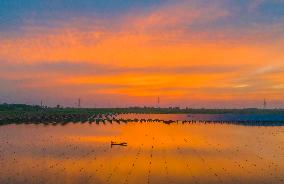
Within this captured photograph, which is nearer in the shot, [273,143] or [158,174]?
[158,174]

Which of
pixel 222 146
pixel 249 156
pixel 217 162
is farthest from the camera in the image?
pixel 222 146

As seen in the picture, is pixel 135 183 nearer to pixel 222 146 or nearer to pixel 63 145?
pixel 63 145

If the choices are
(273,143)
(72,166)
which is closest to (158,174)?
(72,166)

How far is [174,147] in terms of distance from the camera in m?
64.7

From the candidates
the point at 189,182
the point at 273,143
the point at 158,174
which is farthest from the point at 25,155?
the point at 273,143

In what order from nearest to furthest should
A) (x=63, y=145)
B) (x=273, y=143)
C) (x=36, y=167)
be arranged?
(x=36, y=167), (x=63, y=145), (x=273, y=143)

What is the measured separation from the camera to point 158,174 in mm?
39938

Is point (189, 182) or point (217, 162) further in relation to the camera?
point (217, 162)

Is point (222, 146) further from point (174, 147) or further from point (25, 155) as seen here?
point (25, 155)

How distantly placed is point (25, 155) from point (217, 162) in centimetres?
2409

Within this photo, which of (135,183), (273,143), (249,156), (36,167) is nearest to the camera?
(135,183)

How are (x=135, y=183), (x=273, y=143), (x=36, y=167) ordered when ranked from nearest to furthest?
(x=135, y=183), (x=36, y=167), (x=273, y=143)

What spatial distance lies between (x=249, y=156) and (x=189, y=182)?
22.0m

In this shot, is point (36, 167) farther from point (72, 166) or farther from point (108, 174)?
point (108, 174)
